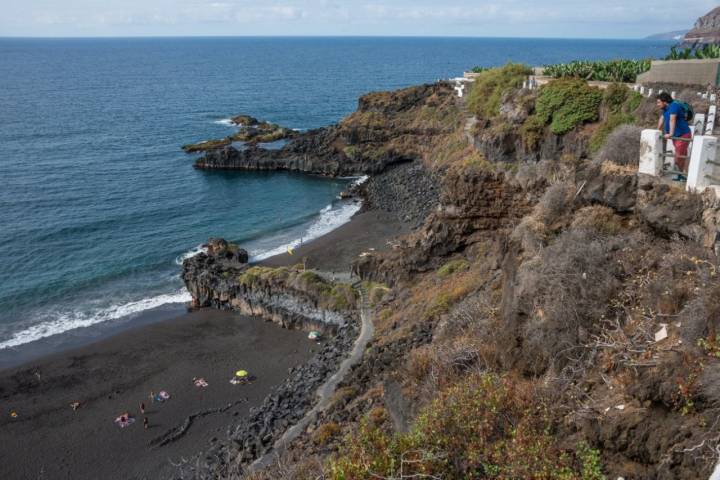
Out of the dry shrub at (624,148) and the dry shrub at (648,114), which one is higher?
the dry shrub at (648,114)

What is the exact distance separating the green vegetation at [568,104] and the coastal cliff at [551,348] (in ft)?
11.1

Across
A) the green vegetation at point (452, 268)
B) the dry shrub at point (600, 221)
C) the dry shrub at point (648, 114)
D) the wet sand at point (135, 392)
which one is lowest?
the wet sand at point (135, 392)

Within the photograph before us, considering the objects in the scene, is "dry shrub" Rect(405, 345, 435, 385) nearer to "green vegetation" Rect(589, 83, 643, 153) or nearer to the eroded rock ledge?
the eroded rock ledge

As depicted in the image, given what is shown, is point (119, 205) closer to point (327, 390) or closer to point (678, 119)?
point (327, 390)

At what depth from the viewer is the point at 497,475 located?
9.41 meters

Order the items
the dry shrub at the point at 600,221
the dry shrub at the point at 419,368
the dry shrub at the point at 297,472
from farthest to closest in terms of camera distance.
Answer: the dry shrub at the point at 600,221 < the dry shrub at the point at 419,368 < the dry shrub at the point at 297,472

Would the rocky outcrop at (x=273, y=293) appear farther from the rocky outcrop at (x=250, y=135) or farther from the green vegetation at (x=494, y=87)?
the rocky outcrop at (x=250, y=135)

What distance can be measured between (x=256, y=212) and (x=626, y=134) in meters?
42.5

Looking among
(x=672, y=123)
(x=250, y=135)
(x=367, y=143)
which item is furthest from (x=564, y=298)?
(x=250, y=135)

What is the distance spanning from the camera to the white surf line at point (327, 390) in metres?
19.0

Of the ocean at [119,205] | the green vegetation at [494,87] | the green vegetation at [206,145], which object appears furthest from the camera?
the green vegetation at [206,145]

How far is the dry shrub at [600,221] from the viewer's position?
15.2 meters

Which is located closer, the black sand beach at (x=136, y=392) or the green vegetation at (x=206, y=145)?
the black sand beach at (x=136, y=392)

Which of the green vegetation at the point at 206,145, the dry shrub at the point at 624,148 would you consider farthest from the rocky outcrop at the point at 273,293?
the green vegetation at the point at 206,145
